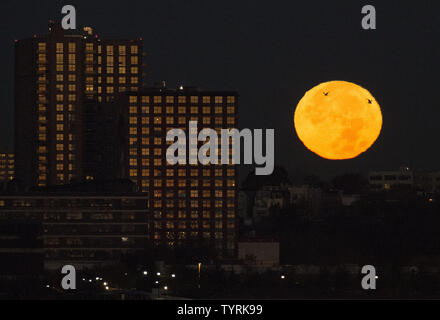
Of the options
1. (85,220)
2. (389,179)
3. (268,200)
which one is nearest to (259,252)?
(85,220)

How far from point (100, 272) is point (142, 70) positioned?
232 ft

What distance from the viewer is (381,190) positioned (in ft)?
516

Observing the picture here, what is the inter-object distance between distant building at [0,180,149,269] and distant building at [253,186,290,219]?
32.7 m

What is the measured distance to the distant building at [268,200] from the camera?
5915 inches

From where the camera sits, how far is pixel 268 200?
498ft

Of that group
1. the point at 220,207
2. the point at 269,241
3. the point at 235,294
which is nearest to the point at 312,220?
the point at 220,207

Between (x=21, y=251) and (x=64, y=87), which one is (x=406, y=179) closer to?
(x=64, y=87)

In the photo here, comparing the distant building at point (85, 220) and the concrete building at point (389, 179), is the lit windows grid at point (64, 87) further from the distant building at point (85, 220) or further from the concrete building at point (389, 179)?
the concrete building at point (389, 179)

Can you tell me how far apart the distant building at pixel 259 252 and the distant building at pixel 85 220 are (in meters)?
12.8

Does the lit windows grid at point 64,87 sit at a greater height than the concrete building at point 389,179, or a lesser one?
greater

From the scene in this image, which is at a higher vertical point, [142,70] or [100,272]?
[142,70]

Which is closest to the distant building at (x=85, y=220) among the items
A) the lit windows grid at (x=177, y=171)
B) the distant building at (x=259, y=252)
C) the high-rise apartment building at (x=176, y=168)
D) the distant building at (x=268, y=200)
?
the distant building at (x=259, y=252)

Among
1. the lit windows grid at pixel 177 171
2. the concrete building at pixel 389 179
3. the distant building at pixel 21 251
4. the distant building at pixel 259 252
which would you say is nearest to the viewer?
the distant building at pixel 21 251
